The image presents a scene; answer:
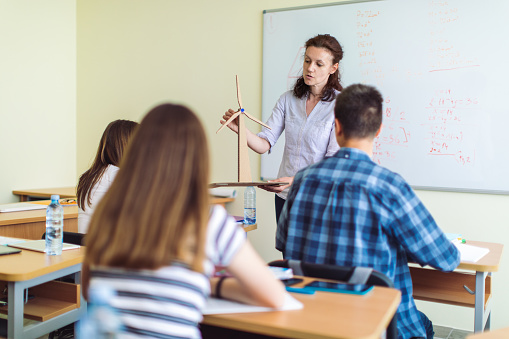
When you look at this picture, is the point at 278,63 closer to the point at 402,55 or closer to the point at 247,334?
the point at 402,55

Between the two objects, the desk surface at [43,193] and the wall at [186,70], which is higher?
the wall at [186,70]

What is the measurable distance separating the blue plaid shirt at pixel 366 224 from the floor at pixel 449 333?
1811 millimetres

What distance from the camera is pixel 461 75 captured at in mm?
3268

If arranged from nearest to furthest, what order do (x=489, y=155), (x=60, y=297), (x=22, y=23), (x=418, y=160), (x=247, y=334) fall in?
1. (x=247, y=334)
2. (x=60, y=297)
3. (x=489, y=155)
4. (x=418, y=160)
5. (x=22, y=23)

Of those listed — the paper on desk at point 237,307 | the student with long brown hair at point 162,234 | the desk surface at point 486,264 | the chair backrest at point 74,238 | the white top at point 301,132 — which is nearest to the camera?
Result: the student with long brown hair at point 162,234

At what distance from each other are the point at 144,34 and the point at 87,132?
1.09m

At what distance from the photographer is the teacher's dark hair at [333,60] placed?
268 centimetres

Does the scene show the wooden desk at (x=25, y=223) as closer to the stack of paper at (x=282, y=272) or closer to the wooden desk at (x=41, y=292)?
the wooden desk at (x=41, y=292)

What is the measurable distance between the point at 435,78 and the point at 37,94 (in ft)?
10.9

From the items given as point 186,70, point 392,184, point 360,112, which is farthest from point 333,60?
point 186,70

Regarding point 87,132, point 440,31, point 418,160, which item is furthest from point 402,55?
point 87,132

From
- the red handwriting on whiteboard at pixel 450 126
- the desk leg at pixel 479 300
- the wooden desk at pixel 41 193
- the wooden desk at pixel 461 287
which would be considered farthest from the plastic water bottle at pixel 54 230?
the red handwriting on whiteboard at pixel 450 126

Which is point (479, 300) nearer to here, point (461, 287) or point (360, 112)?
point (461, 287)

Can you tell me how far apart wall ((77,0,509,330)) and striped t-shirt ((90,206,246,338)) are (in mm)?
2714
